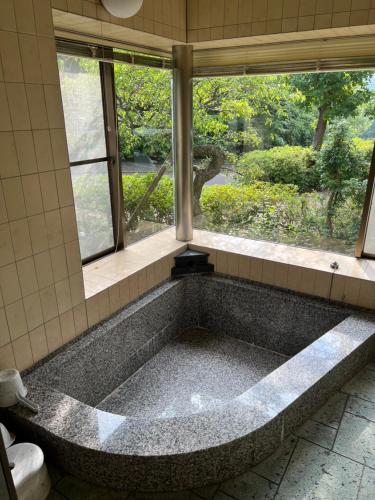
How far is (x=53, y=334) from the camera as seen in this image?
2.30m

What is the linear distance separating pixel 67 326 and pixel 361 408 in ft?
6.21

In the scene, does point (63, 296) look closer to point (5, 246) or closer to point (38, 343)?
point (38, 343)

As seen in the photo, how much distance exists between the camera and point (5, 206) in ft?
6.23

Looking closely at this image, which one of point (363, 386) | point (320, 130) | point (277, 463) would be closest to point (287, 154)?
point (320, 130)

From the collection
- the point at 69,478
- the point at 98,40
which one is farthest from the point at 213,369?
the point at 98,40

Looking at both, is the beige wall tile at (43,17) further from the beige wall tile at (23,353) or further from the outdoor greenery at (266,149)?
the beige wall tile at (23,353)

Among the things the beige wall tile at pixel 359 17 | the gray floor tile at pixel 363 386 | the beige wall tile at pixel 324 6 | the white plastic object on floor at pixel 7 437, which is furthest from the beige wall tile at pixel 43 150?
the gray floor tile at pixel 363 386

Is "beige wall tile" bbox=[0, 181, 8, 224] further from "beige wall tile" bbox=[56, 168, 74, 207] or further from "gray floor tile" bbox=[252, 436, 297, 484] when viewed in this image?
"gray floor tile" bbox=[252, 436, 297, 484]

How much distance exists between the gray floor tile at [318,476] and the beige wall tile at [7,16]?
2.56m

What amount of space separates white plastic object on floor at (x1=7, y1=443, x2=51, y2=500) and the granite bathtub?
99 millimetres

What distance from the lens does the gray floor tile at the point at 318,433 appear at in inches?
81.5

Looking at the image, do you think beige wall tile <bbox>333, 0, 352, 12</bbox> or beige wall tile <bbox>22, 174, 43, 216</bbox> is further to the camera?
beige wall tile <bbox>333, 0, 352, 12</bbox>

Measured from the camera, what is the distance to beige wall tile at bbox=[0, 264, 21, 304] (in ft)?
6.41

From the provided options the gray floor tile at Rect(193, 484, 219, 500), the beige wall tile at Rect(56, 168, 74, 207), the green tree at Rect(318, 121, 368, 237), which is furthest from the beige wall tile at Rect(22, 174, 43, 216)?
the green tree at Rect(318, 121, 368, 237)
